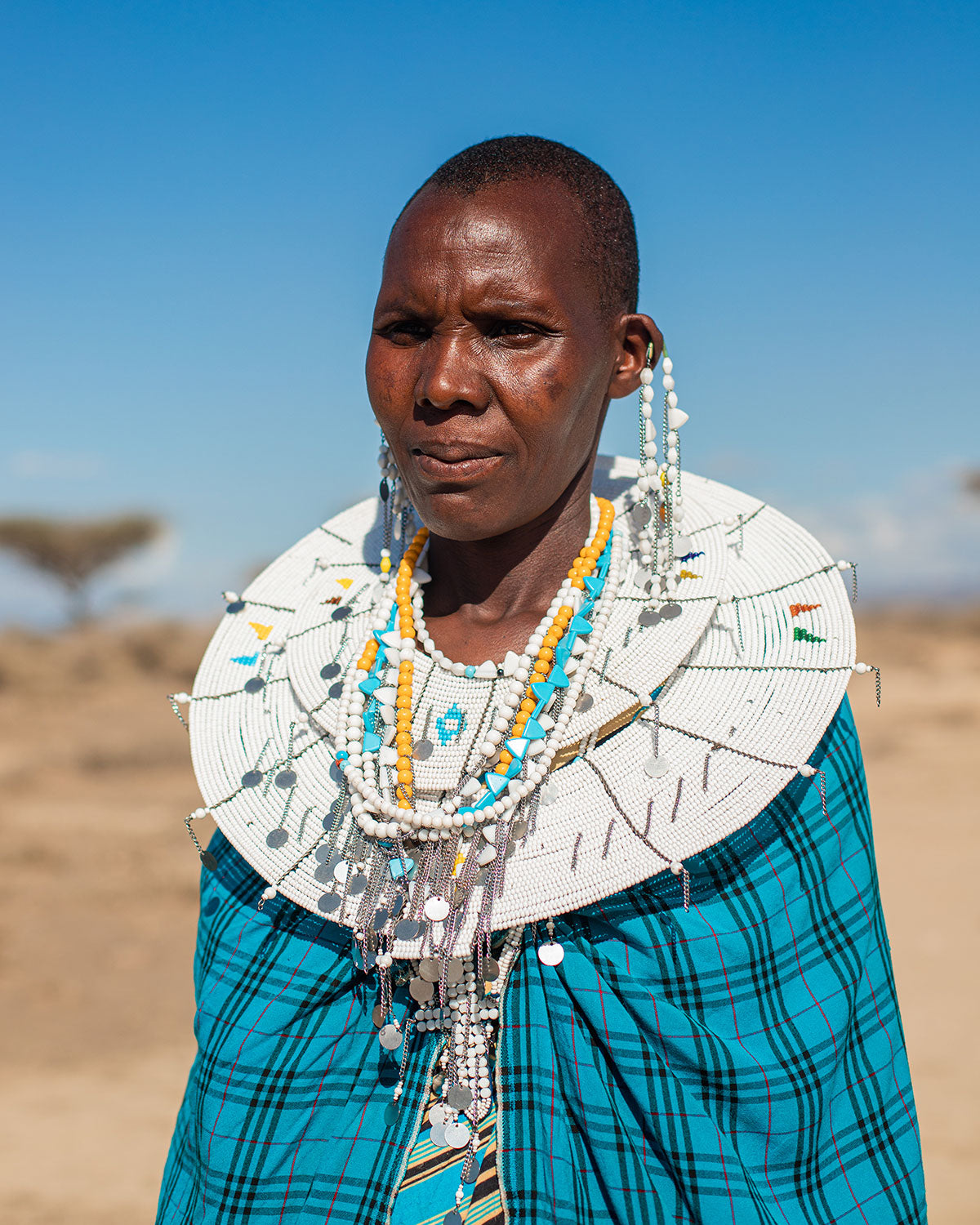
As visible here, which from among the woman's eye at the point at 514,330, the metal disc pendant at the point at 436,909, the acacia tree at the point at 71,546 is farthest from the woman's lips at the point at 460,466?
the acacia tree at the point at 71,546

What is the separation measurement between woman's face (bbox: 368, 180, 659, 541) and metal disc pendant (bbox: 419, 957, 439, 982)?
25.3 inches

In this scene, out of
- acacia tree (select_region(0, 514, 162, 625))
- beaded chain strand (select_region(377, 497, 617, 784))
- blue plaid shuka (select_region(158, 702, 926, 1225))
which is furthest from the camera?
acacia tree (select_region(0, 514, 162, 625))

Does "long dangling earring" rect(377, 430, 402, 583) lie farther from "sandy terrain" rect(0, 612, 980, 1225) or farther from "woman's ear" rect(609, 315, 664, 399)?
"sandy terrain" rect(0, 612, 980, 1225)

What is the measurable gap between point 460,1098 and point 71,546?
1696cm

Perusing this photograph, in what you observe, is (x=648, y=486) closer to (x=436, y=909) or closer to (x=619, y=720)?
(x=619, y=720)

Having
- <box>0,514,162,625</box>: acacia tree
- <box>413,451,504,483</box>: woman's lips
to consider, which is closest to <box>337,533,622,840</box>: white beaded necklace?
<box>413,451,504,483</box>: woman's lips

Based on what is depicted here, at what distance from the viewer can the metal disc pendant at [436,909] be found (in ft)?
4.87

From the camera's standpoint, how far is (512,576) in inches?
68.7

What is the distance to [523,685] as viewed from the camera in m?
1.59

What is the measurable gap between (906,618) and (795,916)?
15.0 m

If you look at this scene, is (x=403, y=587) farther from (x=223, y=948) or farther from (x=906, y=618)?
(x=906, y=618)

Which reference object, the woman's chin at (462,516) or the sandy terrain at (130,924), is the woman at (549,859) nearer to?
the woman's chin at (462,516)

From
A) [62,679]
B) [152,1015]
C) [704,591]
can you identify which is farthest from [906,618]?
[704,591]

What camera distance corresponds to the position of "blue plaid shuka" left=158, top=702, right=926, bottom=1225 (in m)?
1.46
